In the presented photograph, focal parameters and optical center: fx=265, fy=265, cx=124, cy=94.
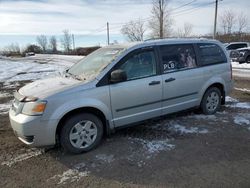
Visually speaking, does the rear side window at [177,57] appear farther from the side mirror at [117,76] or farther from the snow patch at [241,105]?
the snow patch at [241,105]

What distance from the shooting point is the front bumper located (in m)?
3.93

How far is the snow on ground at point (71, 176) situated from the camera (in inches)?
140

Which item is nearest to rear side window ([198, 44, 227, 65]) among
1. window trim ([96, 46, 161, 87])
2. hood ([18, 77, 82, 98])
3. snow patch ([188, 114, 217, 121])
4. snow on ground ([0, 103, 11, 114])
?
snow patch ([188, 114, 217, 121])

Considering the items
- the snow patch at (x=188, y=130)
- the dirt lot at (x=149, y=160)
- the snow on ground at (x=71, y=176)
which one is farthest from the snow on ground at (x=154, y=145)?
the snow on ground at (x=71, y=176)

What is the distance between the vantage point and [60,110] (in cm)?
404

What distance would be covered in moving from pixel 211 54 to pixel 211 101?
3.52ft

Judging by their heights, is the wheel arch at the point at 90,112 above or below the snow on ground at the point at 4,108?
above

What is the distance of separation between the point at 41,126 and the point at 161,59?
99.0 inches

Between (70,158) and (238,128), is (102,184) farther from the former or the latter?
(238,128)

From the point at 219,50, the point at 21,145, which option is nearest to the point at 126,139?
the point at 21,145

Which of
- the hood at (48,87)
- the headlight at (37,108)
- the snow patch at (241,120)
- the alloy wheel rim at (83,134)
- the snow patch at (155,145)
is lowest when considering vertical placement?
the snow patch at (155,145)

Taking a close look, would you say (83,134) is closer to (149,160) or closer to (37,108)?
(37,108)

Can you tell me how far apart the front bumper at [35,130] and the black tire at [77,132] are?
0.18m

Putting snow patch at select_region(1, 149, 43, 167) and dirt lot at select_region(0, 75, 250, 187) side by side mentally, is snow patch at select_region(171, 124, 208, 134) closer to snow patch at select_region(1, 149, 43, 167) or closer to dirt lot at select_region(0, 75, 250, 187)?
dirt lot at select_region(0, 75, 250, 187)
